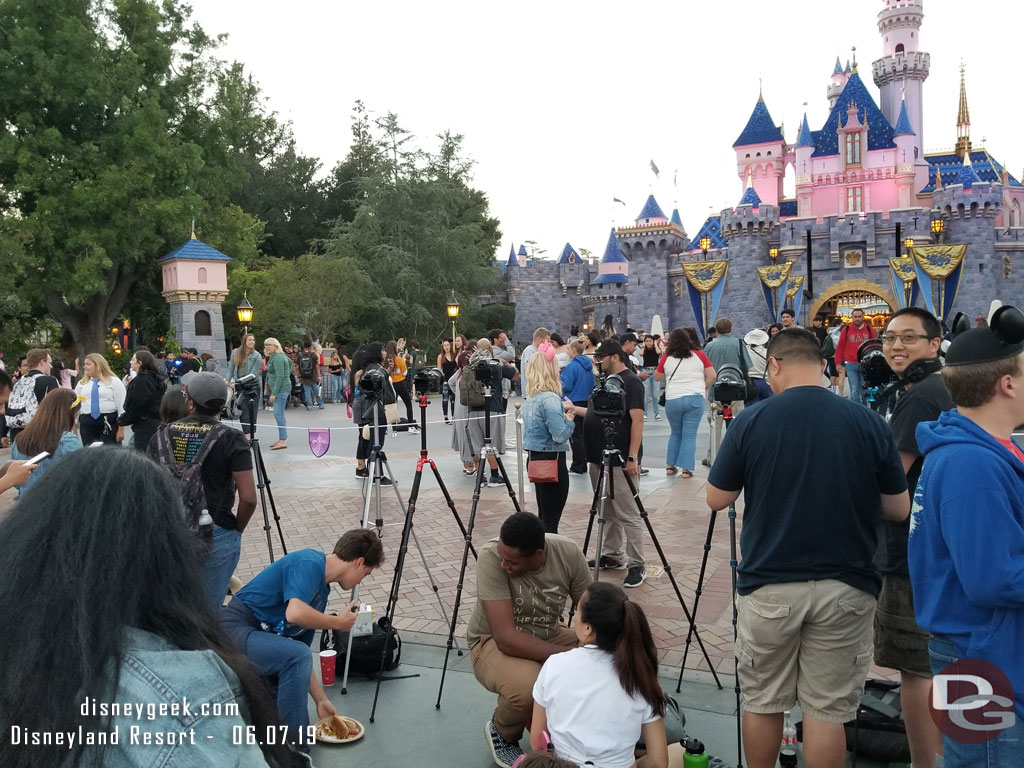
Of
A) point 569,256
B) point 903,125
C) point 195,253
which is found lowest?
point 195,253

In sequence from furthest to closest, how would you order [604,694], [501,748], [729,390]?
[729,390] < [501,748] < [604,694]

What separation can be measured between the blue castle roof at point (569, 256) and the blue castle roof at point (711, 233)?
8.15 metres

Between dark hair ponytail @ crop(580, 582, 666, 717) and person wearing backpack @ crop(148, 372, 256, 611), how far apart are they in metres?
2.33

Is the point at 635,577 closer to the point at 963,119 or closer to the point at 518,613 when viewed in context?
the point at 518,613

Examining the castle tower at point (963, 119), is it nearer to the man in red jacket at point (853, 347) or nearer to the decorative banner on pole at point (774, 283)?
the decorative banner on pole at point (774, 283)

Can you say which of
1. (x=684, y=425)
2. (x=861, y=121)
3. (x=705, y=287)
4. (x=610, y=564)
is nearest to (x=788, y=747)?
(x=610, y=564)

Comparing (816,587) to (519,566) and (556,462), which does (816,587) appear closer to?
(519,566)

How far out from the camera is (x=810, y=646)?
2781 millimetres

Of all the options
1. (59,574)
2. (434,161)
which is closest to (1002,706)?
(59,574)

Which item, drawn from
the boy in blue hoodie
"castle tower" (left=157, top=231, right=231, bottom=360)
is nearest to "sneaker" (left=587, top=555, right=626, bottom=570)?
the boy in blue hoodie

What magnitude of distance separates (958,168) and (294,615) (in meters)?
48.9

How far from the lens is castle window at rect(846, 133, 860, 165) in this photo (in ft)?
139

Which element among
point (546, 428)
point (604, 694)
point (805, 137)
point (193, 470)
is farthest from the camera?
point (805, 137)

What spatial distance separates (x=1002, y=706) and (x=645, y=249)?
41.9m
